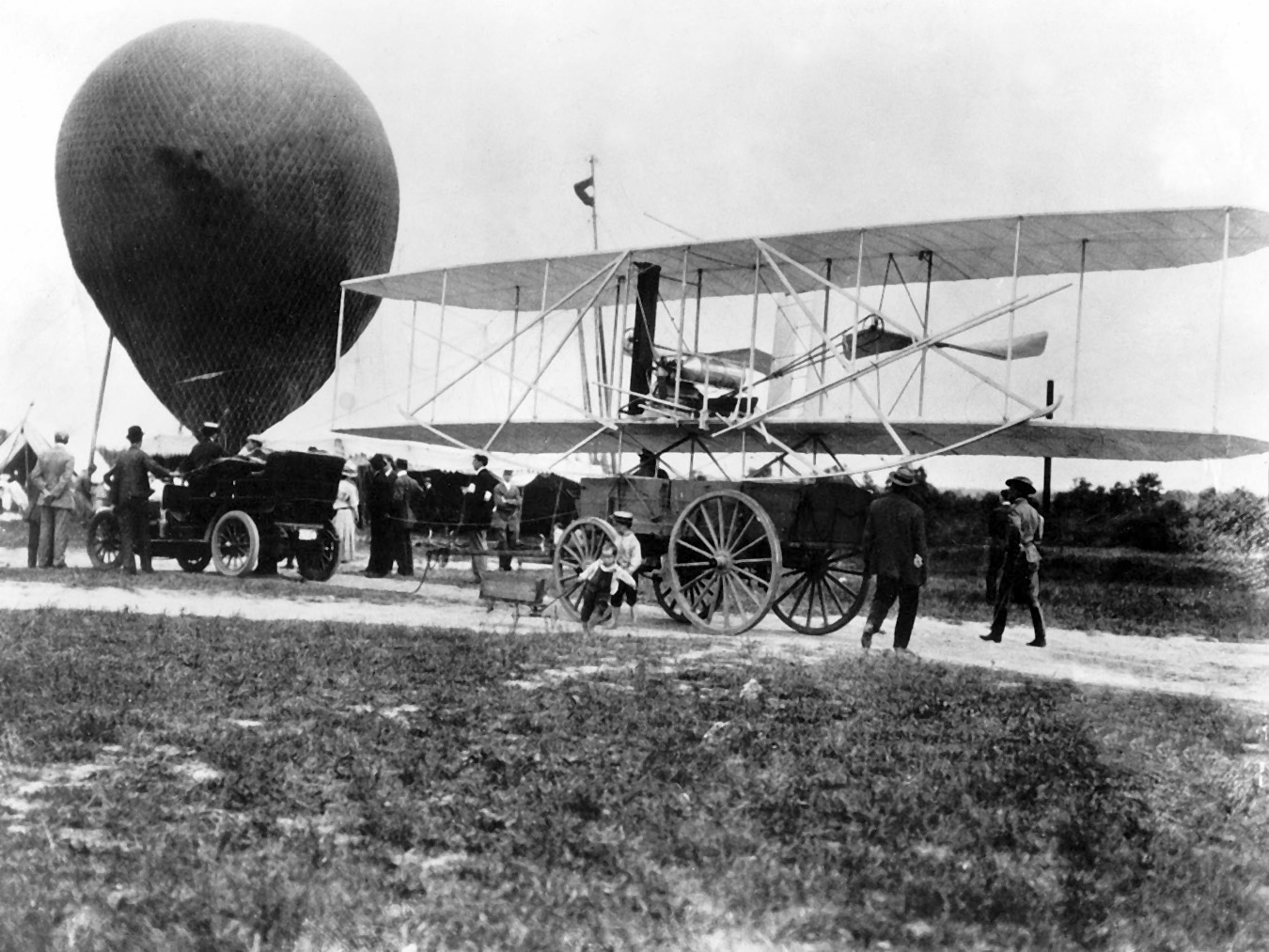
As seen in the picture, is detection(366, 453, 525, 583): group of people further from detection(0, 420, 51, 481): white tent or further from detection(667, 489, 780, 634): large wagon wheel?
detection(0, 420, 51, 481): white tent

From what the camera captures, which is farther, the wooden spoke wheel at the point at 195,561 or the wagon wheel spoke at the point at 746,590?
the wooden spoke wheel at the point at 195,561

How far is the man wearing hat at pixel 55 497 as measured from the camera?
1195 cm

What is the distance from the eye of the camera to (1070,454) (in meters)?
9.07

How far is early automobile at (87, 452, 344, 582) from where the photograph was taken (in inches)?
480

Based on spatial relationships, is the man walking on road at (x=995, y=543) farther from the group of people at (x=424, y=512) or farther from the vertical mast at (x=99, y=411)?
the vertical mast at (x=99, y=411)

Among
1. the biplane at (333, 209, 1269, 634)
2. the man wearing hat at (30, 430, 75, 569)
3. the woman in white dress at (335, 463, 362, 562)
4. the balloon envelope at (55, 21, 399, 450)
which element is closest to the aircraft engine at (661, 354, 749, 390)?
the biplane at (333, 209, 1269, 634)

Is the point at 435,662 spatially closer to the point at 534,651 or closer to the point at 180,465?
the point at 534,651

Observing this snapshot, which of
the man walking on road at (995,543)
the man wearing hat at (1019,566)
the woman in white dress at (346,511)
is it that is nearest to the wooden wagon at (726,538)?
the man wearing hat at (1019,566)

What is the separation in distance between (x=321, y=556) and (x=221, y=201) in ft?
24.7

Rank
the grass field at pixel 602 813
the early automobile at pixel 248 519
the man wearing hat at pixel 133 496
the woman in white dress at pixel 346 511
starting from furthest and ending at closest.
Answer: the woman in white dress at pixel 346 511, the early automobile at pixel 248 519, the man wearing hat at pixel 133 496, the grass field at pixel 602 813

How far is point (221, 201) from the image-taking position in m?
17.3

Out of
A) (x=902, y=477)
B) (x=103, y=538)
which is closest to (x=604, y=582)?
(x=902, y=477)

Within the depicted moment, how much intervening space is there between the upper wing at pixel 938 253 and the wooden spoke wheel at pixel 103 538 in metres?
3.93

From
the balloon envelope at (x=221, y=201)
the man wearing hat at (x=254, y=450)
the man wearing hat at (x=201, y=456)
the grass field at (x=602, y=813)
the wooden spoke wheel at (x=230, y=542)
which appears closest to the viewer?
the grass field at (x=602, y=813)
